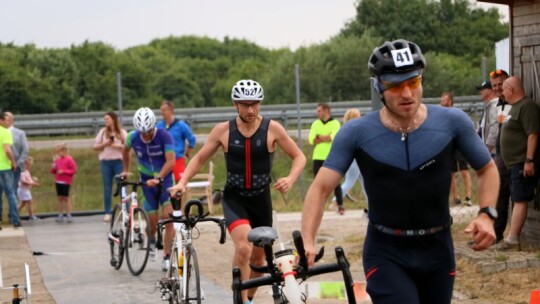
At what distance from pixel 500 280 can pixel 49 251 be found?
23.8 ft

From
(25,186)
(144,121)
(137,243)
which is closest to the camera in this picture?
(144,121)

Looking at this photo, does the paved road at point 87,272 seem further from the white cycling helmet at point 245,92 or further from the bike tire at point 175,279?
the white cycling helmet at point 245,92

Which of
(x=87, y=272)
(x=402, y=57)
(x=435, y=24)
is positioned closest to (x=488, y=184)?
(x=402, y=57)

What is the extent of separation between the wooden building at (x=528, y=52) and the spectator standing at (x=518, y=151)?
0.33 meters

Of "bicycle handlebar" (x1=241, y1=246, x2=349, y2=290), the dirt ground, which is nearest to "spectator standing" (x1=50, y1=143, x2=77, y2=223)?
the dirt ground

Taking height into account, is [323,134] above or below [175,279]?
above

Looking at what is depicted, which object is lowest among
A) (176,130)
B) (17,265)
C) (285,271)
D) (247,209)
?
(17,265)

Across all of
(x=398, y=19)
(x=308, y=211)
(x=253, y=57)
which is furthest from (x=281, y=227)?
(x=253, y=57)

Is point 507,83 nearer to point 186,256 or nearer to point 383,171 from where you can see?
point 186,256

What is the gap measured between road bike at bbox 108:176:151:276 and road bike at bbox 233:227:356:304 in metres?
6.96

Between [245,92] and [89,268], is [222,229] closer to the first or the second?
[245,92]

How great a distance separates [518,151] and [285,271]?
684 cm

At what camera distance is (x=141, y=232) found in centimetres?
1354

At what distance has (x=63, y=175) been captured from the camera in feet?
66.4
